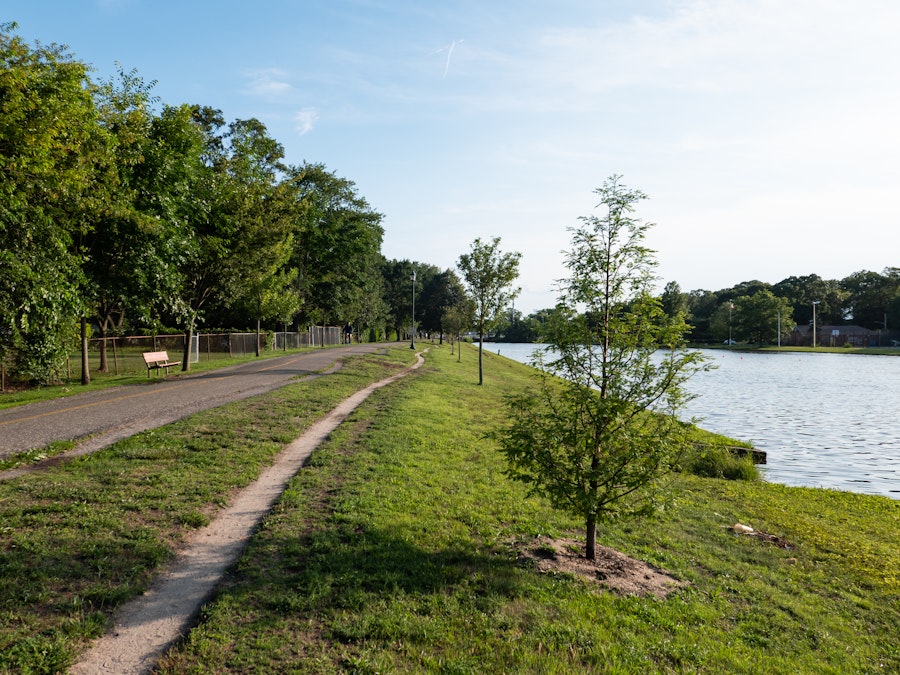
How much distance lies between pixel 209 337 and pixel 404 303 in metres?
67.8

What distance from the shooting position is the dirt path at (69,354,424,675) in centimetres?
377

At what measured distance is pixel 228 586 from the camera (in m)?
4.80

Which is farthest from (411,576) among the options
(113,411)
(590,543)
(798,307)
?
(798,307)

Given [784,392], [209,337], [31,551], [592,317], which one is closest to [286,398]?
[31,551]

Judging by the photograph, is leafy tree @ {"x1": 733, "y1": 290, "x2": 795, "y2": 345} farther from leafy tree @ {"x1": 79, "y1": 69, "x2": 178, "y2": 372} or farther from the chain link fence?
leafy tree @ {"x1": 79, "y1": 69, "x2": 178, "y2": 372}

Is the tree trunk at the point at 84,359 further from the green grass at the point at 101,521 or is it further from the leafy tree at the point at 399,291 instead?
the leafy tree at the point at 399,291

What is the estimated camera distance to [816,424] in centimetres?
2292

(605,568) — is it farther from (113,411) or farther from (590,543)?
(113,411)

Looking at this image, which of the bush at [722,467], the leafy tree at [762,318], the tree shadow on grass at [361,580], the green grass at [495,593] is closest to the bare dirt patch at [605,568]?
the green grass at [495,593]

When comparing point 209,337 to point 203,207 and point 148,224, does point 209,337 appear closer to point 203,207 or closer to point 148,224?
point 203,207

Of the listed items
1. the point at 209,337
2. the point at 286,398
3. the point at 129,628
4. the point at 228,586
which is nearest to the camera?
the point at 129,628

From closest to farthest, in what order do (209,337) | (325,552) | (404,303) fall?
(325,552), (209,337), (404,303)

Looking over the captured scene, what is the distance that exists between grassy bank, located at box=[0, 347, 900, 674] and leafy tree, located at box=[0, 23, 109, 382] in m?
6.71

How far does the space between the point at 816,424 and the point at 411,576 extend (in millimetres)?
23742
